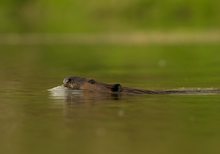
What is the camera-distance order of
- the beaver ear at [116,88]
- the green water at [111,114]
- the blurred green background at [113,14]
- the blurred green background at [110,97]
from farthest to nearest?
the blurred green background at [113,14] < the beaver ear at [116,88] < the blurred green background at [110,97] < the green water at [111,114]

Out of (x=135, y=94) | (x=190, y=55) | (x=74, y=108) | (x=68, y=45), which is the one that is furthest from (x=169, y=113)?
(x=68, y=45)

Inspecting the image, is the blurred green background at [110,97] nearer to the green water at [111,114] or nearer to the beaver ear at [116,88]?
the green water at [111,114]

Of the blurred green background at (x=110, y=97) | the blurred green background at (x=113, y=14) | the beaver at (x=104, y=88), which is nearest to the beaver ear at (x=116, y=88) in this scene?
the beaver at (x=104, y=88)

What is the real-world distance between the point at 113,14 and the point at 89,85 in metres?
82.5

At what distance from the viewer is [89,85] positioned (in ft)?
Answer: 81.9

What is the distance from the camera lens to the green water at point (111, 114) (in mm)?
16828

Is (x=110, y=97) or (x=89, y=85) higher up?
(x=89, y=85)

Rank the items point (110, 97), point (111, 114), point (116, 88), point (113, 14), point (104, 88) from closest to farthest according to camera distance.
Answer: point (111, 114)
point (110, 97)
point (116, 88)
point (104, 88)
point (113, 14)

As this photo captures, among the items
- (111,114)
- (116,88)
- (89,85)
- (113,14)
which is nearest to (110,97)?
(116,88)

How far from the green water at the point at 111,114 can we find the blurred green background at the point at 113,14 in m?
48.7

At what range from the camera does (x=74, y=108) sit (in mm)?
22156

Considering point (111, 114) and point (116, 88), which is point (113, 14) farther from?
point (111, 114)

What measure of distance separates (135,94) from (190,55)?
20.5m

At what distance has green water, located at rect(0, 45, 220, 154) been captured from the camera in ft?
55.2
